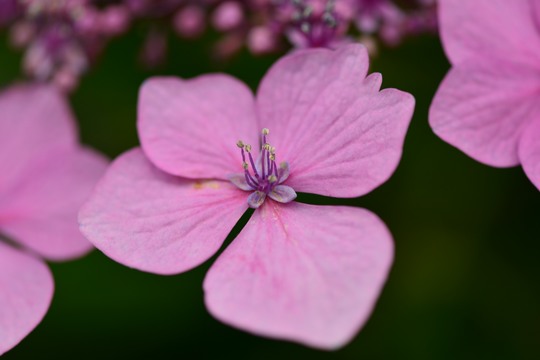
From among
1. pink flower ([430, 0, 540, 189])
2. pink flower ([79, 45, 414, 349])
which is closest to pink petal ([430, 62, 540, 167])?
pink flower ([430, 0, 540, 189])

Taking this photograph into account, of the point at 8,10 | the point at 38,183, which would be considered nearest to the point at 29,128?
the point at 38,183

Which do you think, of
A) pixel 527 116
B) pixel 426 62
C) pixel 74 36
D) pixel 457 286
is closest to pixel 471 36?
pixel 527 116

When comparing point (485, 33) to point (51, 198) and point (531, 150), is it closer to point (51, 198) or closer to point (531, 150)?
point (531, 150)

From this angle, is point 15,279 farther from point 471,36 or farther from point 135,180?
point 471,36

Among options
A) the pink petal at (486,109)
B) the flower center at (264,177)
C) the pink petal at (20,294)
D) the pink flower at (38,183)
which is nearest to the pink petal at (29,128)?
the pink flower at (38,183)

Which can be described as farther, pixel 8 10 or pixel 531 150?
pixel 8 10

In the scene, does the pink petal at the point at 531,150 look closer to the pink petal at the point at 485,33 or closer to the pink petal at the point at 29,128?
the pink petal at the point at 485,33
